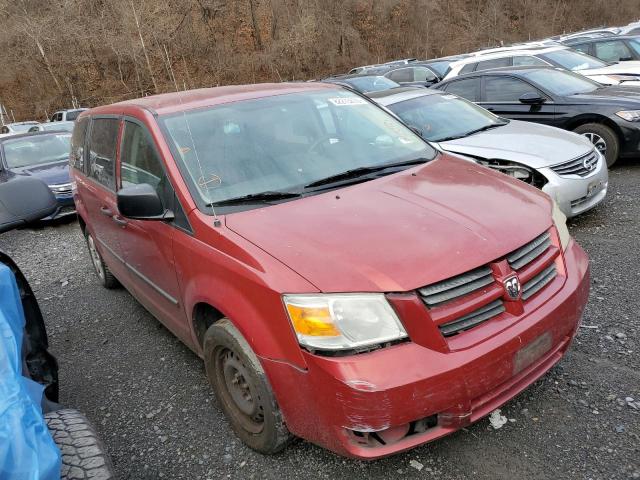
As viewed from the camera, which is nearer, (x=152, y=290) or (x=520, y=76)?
(x=152, y=290)

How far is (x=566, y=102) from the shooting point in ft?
22.2

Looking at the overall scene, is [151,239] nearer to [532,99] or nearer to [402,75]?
Result: [532,99]

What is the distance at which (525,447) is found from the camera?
234 cm

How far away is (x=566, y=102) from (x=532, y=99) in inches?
17.7

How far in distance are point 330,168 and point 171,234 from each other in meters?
1.00

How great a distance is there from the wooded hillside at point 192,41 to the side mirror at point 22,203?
3215cm

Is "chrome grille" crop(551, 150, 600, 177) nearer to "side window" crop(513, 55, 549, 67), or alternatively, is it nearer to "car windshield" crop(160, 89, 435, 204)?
"car windshield" crop(160, 89, 435, 204)

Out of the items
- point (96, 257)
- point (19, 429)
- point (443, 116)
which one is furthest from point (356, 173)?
point (443, 116)

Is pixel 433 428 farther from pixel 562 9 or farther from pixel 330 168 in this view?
pixel 562 9

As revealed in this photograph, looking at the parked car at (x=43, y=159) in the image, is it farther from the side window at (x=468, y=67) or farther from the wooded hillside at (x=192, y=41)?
the wooded hillside at (x=192, y=41)

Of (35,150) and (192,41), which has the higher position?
(192,41)

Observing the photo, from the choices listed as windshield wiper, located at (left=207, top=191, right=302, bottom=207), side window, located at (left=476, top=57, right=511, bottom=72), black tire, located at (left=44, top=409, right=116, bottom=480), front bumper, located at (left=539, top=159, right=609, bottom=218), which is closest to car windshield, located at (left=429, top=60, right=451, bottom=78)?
side window, located at (left=476, top=57, right=511, bottom=72)

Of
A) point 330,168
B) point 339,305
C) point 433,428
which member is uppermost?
point 330,168

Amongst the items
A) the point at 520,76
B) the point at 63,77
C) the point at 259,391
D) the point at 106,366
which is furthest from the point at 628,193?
the point at 63,77
